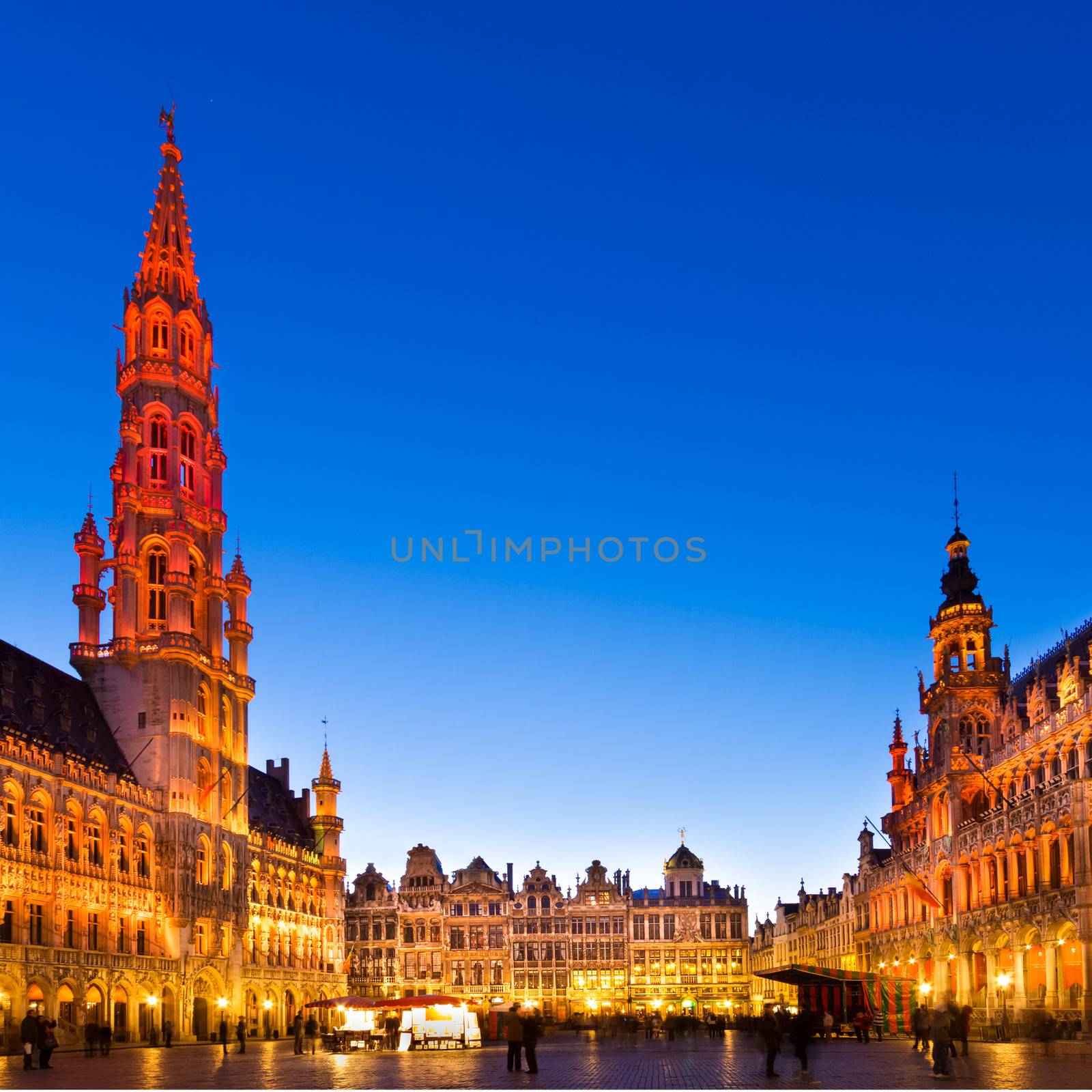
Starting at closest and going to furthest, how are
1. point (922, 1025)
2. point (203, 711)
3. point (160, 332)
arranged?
point (922, 1025), point (203, 711), point (160, 332)

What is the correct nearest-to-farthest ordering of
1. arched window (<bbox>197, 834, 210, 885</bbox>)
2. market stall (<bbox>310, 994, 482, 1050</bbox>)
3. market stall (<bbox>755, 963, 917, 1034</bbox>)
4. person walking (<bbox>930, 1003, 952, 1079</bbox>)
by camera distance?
person walking (<bbox>930, 1003, 952, 1079</bbox>) → market stall (<bbox>755, 963, 917, 1034</bbox>) → market stall (<bbox>310, 994, 482, 1050</bbox>) → arched window (<bbox>197, 834, 210, 885</bbox>)

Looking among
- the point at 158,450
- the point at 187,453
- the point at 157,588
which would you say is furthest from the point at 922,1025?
the point at 187,453

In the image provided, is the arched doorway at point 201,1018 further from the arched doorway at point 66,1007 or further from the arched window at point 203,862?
the arched doorway at point 66,1007

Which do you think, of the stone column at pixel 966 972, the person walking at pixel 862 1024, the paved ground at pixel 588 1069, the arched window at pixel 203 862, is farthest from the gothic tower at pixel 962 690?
the arched window at pixel 203 862

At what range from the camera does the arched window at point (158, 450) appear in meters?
86.9

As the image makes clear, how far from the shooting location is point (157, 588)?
84.6m

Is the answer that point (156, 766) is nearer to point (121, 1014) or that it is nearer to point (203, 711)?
point (203, 711)

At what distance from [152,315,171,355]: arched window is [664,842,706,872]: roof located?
72.9 metres

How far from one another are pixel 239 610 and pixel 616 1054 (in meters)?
51.2

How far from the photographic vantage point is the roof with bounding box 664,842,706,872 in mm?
135250

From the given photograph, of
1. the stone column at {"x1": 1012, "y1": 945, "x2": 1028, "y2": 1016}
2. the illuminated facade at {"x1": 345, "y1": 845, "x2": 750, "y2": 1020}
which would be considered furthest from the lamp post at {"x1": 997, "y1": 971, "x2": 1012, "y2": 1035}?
the illuminated facade at {"x1": 345, "y1": 845, "x2": 750, "y2": 1020}

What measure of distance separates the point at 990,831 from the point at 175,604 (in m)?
47.2

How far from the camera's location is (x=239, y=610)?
93.2m

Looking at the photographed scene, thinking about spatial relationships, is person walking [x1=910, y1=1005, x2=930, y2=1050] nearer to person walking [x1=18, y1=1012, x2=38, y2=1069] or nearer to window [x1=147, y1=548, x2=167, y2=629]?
person walking [x1=18, y1=1012, x2=38, y2=1069]
